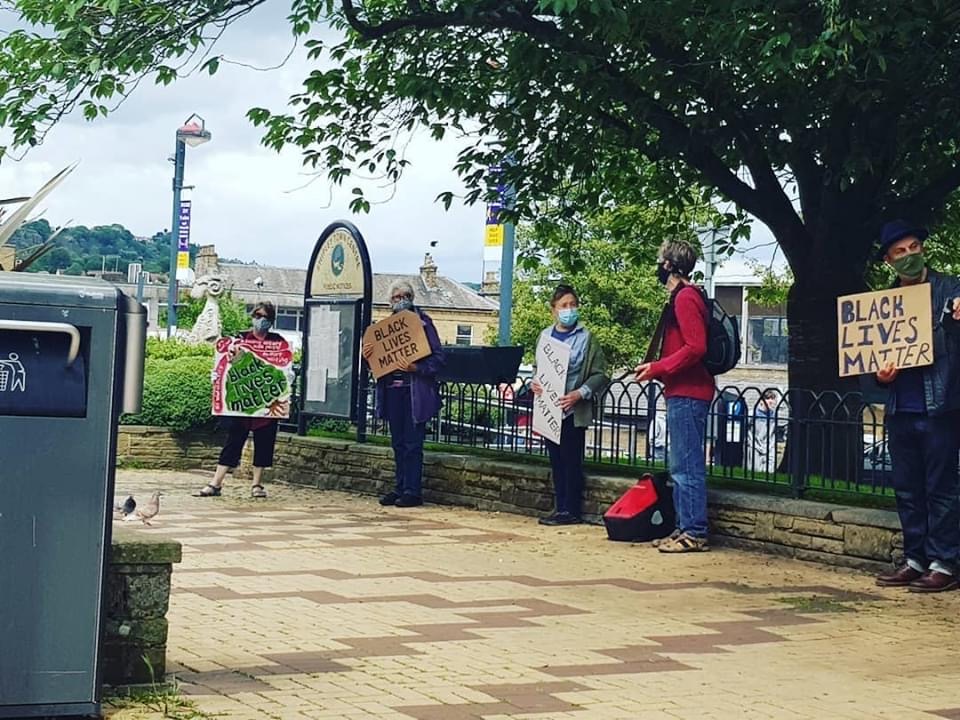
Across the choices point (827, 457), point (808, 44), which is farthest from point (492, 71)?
point (827, 457)

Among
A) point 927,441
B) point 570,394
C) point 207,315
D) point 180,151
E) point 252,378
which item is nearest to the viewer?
point 927,441

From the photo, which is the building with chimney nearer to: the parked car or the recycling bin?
the parked car

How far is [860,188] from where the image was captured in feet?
48.2

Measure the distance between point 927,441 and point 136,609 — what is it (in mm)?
5512

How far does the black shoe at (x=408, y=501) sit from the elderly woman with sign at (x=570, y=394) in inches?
80.7

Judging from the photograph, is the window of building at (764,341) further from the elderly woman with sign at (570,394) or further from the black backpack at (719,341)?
the black backpack at (719,341)

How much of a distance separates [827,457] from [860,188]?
4.28 metres

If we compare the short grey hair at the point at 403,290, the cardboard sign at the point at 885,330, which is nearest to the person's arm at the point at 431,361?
the short grey hair at the point at 403,290

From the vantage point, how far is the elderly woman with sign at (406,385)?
14.6m

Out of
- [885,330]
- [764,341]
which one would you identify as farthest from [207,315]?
[764,341]

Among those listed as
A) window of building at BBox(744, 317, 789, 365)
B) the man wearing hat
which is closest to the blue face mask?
the man wearing hat

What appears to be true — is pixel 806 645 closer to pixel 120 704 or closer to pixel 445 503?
pixel 120 704

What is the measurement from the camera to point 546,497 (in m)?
13.7

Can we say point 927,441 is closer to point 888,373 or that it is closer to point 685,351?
point 888,373
